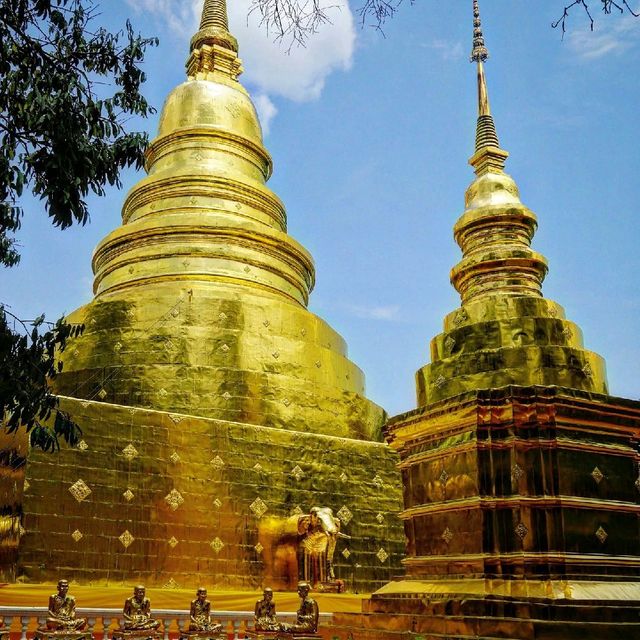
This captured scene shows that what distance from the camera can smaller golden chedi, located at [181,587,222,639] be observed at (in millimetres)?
8508

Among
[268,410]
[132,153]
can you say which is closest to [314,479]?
[268,410]

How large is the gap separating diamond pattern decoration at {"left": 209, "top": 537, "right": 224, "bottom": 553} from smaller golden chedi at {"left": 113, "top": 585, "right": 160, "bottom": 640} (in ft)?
9.79

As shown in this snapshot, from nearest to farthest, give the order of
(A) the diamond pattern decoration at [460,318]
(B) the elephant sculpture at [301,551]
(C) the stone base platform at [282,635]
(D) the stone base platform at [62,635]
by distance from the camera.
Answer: (A) the diamond pattern decoration at [460,318]
(D) the stone base platform at [62,635]
(C) the stone base platform at [282,635]
(B) the elephant sculpture at [301,551]

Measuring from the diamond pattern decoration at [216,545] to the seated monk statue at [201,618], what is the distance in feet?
9.49

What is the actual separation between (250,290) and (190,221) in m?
2.16

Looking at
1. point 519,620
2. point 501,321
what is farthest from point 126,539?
point 519,620

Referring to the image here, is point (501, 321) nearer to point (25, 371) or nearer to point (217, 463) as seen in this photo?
point (25, 371)

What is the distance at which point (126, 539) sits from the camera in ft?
35.9

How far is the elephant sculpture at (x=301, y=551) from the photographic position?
12094mm

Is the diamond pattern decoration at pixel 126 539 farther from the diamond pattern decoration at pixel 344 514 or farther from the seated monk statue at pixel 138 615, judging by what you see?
the diamond pattern decoration at pixel 344 514

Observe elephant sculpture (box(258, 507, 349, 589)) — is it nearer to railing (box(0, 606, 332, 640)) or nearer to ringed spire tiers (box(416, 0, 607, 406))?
railing (box(0, 606, 332, 640))

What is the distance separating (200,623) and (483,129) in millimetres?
7124

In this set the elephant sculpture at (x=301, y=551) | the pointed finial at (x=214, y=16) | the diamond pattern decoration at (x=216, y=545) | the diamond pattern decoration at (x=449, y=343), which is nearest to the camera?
the diamond pattern decoration at (x=449, y=343)

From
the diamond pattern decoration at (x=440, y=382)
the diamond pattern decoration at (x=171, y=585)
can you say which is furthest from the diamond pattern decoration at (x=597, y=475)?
the diamond pattern decoration at (x=171, y=585)
